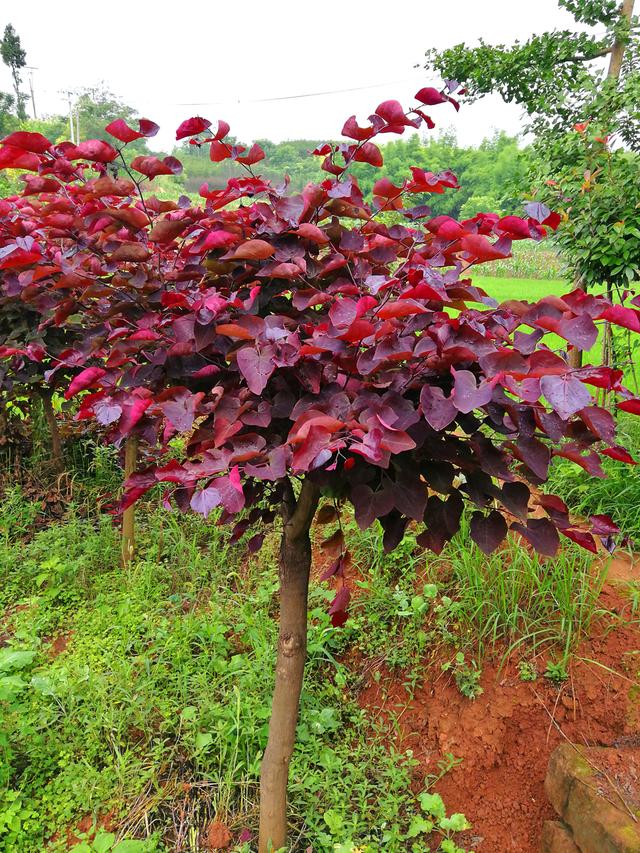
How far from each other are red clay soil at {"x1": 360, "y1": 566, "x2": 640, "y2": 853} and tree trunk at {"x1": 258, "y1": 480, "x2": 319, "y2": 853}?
1.73ft

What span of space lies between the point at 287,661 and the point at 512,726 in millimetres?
873

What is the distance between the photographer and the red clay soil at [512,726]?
5.66 feet

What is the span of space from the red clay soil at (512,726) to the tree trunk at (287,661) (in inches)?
20.7

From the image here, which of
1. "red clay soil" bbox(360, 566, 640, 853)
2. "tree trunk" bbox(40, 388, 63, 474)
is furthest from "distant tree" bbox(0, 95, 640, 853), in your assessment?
"tree trunk" bbox(40, 388, 63, 474)

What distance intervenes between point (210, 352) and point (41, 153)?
470 millimetres

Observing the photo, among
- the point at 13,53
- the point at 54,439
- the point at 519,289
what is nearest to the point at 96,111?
the point at 13,53

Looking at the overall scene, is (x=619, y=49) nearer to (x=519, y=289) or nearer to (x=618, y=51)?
(x=618, y=51)

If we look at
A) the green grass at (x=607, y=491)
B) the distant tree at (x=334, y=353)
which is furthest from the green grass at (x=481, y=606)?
the distant tree at (x=334, y=353)

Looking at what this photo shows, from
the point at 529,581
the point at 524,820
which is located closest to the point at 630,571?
the point at 529,581

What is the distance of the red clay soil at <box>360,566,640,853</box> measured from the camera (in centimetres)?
173

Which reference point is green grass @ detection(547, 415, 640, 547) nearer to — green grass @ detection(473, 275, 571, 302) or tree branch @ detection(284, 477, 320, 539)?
tree branch @ detection(284, 477, 320, 539)

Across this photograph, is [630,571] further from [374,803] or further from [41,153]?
[41,153]

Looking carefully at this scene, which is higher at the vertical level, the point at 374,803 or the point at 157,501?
the point at 374,803

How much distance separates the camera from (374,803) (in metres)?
1.75
